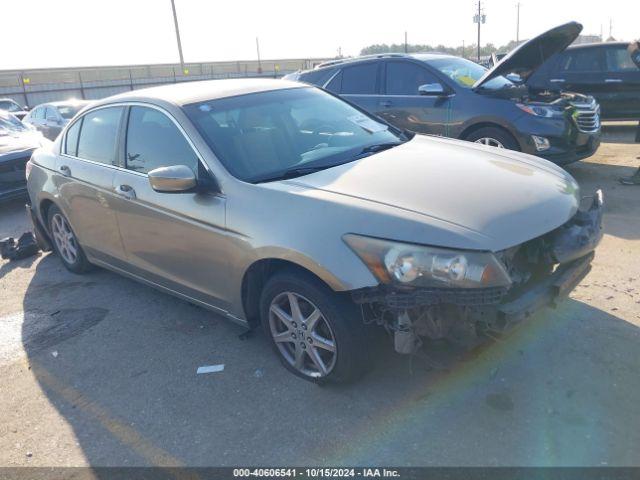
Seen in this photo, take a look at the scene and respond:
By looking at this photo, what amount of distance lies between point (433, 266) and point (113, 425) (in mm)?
2026

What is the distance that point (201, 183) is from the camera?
3.40 m

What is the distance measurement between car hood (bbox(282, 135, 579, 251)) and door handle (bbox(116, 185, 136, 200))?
1.38 m

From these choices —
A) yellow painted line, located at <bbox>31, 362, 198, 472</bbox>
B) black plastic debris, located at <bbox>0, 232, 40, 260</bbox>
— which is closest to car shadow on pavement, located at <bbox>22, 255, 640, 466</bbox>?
yellow painted line, located at <bbox>31, 362, 198, 472</bbox>

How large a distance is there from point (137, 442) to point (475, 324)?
190 centimetres

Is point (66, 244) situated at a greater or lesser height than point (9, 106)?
lesser

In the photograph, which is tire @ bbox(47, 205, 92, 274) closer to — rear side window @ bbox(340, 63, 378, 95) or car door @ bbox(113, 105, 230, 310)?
car door @ bbox(113, 105, 230, 310)

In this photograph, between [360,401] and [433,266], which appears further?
[360,401]

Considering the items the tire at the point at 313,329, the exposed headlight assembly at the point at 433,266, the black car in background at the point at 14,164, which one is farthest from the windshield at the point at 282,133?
the black car in background at the point at 14,164

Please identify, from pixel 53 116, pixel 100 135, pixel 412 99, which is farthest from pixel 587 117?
pixel 53 116

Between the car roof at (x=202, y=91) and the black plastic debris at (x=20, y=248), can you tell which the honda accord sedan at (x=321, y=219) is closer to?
the car roof at (x=202, y=91)

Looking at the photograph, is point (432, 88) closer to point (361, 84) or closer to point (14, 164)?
point (361, 84)

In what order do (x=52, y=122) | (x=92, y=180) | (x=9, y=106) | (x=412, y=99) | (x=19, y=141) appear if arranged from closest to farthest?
(x=92, y=180) → (x=412, y=99) → (x=19, y=141) → (x=52, y=122) → (x=9, y=106)

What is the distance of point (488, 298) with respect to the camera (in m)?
2.61

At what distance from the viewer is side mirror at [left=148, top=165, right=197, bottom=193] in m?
3.32
